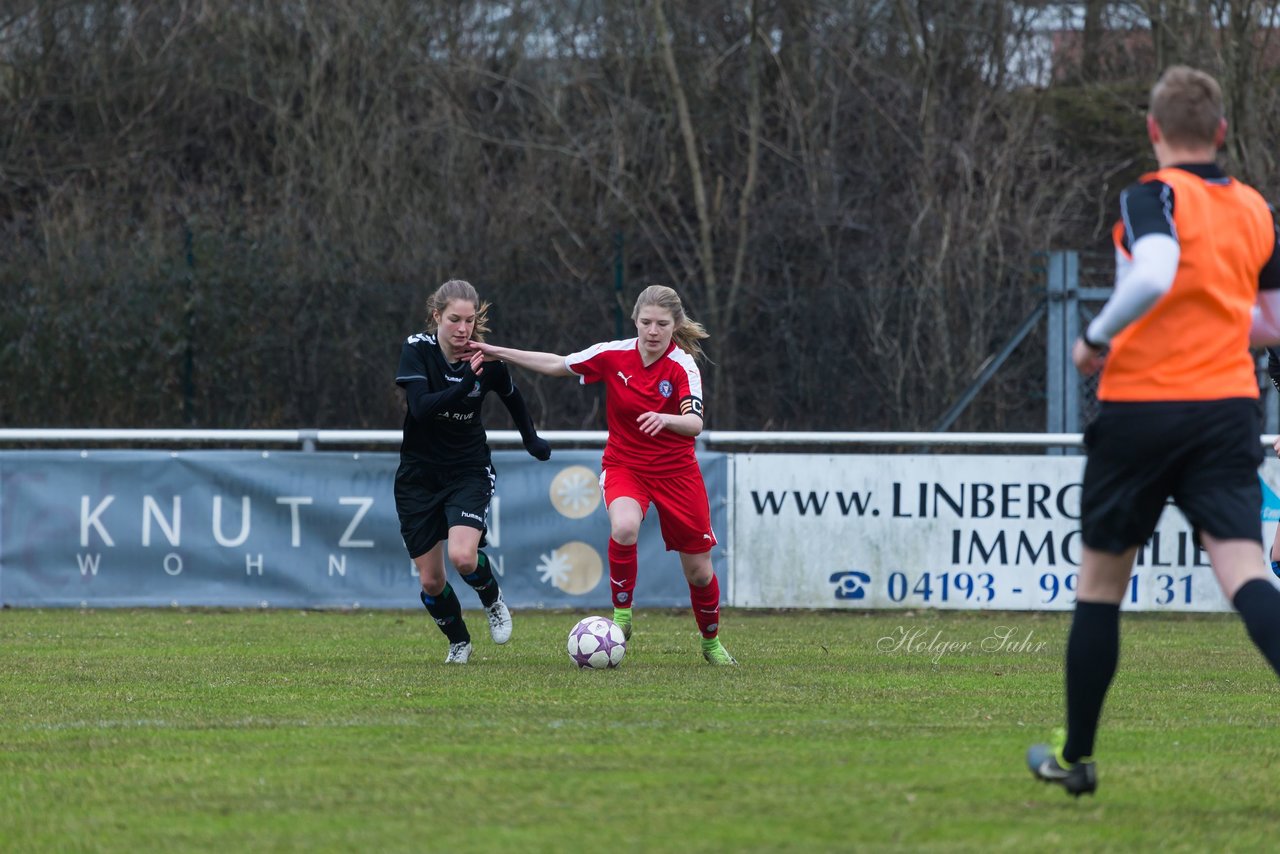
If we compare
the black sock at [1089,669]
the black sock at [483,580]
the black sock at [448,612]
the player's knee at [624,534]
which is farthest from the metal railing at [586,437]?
the black sock at [1089,669]

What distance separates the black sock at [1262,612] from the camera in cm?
421

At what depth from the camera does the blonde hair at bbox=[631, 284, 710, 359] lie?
8258 millimetres

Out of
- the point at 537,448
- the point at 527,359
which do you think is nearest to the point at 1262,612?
the point at 527,359

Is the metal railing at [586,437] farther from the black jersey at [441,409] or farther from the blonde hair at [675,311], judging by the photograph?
the black jersey at [441,409]

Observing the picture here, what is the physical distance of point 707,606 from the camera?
833cm

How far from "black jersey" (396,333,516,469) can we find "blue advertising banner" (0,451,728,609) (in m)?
3.41

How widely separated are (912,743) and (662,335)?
3.25 meters

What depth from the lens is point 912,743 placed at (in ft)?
17.9

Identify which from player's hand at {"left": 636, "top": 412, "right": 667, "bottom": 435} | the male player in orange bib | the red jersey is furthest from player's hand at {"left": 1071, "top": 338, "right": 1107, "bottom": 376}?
the red jersey

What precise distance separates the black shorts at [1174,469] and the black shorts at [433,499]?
4.34m

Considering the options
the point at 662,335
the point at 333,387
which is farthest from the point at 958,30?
the point at 662,335

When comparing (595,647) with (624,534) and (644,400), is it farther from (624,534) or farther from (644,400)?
(644,400)

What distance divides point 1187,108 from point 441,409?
4374 millimetres

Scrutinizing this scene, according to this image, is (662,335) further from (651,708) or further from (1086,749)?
(1086,749)
